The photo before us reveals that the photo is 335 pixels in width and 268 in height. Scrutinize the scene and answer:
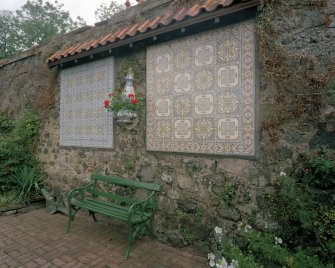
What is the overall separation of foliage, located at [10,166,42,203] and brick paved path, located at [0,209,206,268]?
85 centimetres

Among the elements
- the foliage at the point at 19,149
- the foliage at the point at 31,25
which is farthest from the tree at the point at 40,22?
the foliage at the point at 19,149

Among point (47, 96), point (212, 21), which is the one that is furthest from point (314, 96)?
point (47, 96)

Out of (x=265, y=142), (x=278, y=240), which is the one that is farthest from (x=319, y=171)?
(x=278, y=240)

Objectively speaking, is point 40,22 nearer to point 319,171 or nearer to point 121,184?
point 121,184

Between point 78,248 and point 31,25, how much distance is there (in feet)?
51.5

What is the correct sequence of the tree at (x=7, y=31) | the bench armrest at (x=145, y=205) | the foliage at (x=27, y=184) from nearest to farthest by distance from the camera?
the bench armrest at (x=145, y=205)
the foliage at (x=27, y=184)
the tree at (x=7, y=31)

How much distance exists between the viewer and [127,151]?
414 centimetres

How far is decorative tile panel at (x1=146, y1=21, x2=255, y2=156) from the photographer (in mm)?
2992

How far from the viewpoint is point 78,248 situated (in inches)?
135

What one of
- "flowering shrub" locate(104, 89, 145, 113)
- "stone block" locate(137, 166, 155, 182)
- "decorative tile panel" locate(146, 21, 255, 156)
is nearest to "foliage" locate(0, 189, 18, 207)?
"stone block" locate(137, 166, 155, 182)

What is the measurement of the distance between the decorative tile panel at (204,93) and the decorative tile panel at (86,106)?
1.01 metres

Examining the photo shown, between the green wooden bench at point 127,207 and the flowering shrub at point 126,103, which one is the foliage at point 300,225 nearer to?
the green wooden bench at point 127,207

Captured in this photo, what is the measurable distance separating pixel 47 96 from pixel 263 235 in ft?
Result: 17.2

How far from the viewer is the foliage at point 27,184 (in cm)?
522
